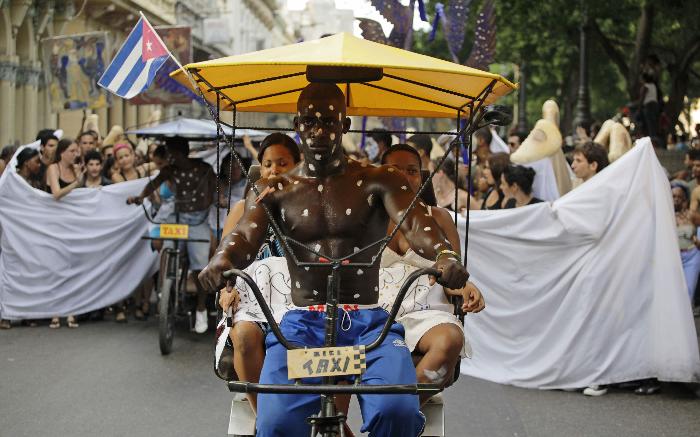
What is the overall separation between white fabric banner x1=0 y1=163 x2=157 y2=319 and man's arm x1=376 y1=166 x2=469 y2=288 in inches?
303

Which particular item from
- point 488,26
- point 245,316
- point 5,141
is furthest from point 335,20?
point 245,316

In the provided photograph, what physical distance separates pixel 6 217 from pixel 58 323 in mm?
1258

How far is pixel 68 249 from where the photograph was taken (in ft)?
39.6

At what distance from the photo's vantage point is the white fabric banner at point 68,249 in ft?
38.5

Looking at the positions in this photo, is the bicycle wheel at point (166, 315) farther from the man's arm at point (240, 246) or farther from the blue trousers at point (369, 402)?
the blue trousers at point (369, 402)

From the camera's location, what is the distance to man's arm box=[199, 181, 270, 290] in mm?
4316

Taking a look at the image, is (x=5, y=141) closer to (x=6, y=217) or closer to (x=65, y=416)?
(x=6, y=217)

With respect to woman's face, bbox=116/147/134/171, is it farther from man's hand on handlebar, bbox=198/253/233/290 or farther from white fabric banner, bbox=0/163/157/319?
man's hand on handlebar, bbox=198/253/233/290

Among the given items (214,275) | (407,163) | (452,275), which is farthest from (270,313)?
(407,163)

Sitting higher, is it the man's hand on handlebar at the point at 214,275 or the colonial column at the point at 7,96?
the colonial column at the point at 7,96

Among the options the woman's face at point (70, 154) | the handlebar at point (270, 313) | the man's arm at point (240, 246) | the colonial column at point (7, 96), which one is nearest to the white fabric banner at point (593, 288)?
the man's arm at point (240, 246)

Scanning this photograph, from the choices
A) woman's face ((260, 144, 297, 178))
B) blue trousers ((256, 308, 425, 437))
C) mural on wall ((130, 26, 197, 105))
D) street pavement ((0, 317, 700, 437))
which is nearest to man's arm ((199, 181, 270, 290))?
blue trousers ((256, 308, 425, 437))

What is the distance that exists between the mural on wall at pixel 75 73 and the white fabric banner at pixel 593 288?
26.5 feet

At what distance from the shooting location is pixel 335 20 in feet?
447
